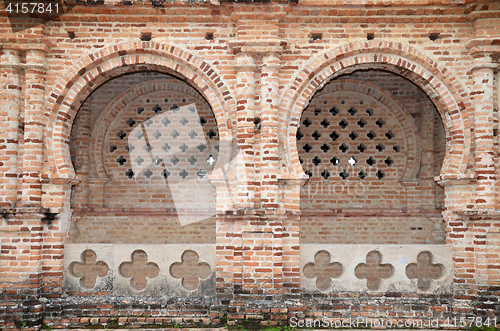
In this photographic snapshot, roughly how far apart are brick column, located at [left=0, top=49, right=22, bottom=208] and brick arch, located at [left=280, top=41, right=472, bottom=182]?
4655 millimetres

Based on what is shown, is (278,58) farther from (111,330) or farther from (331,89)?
(111,330)

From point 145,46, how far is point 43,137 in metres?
2.40

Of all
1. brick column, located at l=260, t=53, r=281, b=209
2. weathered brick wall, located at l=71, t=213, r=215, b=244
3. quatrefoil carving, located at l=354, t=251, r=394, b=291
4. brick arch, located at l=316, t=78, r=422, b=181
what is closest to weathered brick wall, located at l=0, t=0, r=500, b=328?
brick column, located at l=260, t=53, r=281, b=209

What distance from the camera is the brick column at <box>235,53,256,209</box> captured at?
247 inches

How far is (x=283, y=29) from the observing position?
659 centimetres

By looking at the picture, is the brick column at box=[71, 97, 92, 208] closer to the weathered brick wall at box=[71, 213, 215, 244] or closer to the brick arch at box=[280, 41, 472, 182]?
the weathered brick wall at box=[71, 213, 215, 244]

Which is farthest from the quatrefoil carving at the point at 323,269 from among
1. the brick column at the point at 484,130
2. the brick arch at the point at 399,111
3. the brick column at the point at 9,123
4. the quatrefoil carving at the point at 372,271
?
the brick column at the point at 9,123

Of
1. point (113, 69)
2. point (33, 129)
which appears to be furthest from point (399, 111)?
point (33, 129)

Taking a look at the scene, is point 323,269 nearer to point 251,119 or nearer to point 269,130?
point 269,130

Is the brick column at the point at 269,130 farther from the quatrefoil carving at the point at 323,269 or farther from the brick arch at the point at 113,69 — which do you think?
the quatrefoil carving at the point at 323,269

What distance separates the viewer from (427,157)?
896 cm

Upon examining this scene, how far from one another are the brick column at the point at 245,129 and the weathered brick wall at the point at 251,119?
0.02 metres

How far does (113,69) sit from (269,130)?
3.06 meters

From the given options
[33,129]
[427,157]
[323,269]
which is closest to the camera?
[33,129]
